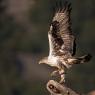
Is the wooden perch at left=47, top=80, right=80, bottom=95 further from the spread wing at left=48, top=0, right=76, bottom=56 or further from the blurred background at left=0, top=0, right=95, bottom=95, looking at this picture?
the blurred background at left=0, top=0, right=95, bottom=95

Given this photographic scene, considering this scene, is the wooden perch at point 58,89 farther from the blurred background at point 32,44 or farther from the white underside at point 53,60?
the blurred background at point 32,44

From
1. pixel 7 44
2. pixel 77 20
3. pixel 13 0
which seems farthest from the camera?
pixel 13 0

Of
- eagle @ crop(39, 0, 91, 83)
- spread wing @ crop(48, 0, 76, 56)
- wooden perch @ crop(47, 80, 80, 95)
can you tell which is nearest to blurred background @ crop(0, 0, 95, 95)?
spread wing @ crop(48, 0, 76, 56)

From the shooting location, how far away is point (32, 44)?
5388cm

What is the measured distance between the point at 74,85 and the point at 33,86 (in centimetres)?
299

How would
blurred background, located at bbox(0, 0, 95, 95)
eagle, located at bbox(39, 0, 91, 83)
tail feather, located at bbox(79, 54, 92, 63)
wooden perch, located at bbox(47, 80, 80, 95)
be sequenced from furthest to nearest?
blurred background, located at bbox(0, 0, 95, 95)
eagle, located at bbox(39, 0, 91, 83)
tail feather, located at bbox(79, 54, 92, 63)
wooden perch, located at bbox(47, 80, 80, 95)

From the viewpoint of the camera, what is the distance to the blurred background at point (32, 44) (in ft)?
145

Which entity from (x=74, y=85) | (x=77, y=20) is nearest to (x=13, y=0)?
(x=77, y=20)

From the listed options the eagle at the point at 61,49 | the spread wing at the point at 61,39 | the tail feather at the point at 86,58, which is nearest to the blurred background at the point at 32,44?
the spread wing at the point at 61,39

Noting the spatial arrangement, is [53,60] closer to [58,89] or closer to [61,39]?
[61,39]

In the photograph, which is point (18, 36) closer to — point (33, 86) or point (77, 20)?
point (77, 20)

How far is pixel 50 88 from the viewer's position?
15867mm

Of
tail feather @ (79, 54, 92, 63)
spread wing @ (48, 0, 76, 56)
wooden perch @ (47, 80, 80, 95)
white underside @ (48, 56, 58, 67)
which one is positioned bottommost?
wooden perch @ (47, 80, 80, 95)

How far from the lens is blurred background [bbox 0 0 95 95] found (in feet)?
145
